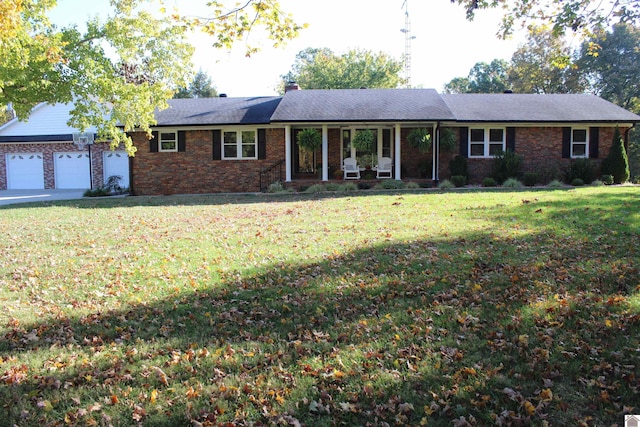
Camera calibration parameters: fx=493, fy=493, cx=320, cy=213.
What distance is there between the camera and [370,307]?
17.4 feet

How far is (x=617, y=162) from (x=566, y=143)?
6.84 ft

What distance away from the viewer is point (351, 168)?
2077 centimetres

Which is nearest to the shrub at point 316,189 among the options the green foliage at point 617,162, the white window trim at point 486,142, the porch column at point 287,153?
the porch column at point 287,153

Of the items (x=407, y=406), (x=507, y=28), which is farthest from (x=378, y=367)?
(x=507, y=28)

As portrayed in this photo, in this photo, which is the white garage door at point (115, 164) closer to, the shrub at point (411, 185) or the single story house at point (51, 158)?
the single story house at point (51, 158)

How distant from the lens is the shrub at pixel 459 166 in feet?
66.4

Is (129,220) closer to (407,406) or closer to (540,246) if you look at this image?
(540,246)

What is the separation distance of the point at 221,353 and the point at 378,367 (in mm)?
1390

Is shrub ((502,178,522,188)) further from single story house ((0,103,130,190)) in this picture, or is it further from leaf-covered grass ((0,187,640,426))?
A: single story house ((0,103,130,190))

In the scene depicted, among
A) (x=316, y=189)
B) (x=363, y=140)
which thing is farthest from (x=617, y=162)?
(x=316, y=189)

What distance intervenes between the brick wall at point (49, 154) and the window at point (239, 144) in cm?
1014

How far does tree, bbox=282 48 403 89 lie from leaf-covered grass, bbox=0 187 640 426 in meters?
34.8

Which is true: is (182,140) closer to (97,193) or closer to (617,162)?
(97,193)

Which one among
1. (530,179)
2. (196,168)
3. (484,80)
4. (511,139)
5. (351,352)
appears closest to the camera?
(351,352)
